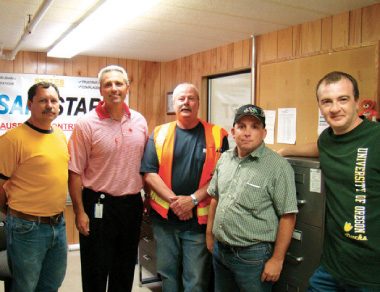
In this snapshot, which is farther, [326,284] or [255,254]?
[255,254]

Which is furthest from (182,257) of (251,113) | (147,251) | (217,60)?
(217,60)

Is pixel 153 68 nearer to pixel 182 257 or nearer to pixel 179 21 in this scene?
pixel 179 21

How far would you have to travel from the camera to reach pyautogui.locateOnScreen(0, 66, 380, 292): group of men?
171 cm

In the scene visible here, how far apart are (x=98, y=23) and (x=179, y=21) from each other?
618 millimetres

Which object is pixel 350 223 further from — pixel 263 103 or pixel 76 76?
pixel 76 76

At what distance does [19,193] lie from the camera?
6.98 ft

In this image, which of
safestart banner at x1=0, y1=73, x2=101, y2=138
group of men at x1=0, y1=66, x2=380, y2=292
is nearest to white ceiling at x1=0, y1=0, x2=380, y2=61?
safestart banner at x1=0, y1=73, x2=101, y2=138

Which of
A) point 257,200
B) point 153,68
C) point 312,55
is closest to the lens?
point 257,200

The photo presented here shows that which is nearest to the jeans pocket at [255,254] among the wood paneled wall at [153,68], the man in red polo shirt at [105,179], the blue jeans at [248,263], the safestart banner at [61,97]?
the blue jeans at [248,263]

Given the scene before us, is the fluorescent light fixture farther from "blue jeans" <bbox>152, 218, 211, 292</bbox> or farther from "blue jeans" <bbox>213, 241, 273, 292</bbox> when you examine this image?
"blue jeans" <bbox>213, 241, 273, 292</bbox>

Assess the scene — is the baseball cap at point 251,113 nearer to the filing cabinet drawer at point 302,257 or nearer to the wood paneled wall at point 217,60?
the filing cabinet drawer at point 302,257

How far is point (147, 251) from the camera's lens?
3494 mm

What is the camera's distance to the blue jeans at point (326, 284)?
1.70 m

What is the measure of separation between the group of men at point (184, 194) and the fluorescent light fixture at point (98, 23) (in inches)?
19.5
